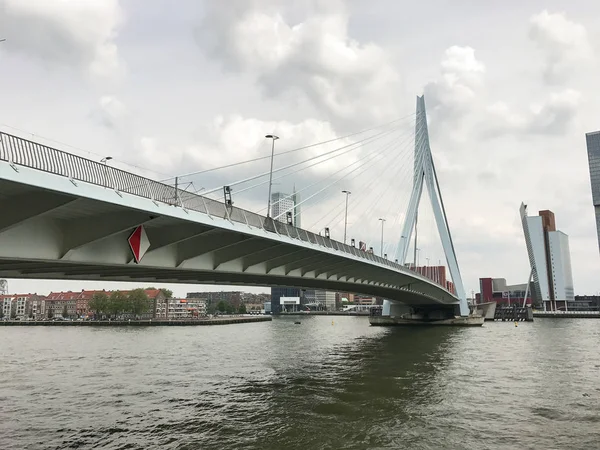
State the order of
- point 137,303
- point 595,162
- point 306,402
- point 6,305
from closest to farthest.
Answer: point 306,402 → point 137,303 → point 6,305 → point 595,162

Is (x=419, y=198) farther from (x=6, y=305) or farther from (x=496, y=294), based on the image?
(x=6, y=305)

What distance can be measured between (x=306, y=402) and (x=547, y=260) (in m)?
163

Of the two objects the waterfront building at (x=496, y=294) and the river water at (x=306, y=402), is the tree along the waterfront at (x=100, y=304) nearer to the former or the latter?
the river water at (x=306, y=402)

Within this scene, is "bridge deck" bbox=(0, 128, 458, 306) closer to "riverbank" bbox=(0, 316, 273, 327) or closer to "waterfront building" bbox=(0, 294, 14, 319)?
"riverbank" bbox=(0, 316, 273, 327)

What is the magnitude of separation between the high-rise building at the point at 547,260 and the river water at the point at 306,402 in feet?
453

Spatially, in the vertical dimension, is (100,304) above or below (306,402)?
above

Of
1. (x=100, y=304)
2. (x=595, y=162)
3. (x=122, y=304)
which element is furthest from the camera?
(x=595, y=162)

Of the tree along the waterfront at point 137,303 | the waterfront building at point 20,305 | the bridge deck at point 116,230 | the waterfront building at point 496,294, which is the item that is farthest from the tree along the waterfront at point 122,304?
the waterfront building at point 496,294

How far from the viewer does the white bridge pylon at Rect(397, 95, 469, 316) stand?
53.2m

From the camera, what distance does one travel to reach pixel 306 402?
18281 millimetres

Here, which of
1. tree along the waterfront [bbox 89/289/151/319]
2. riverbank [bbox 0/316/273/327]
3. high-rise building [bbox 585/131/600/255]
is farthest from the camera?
high-rise building [bbox 585/131/600/255]

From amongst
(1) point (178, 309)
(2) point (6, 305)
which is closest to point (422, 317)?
(1) point (178, 309)

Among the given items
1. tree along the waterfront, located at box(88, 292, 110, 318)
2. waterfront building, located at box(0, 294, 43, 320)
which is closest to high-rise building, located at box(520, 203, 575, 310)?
tree along the waterfront, located at box(88, 292, 110, 318)

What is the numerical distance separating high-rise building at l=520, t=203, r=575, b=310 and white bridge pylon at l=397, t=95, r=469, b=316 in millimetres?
108153
